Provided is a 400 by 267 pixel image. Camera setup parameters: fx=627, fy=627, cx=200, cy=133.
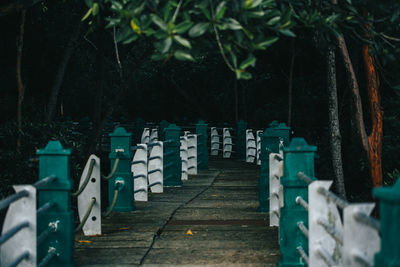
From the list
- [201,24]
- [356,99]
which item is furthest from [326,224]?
[356,99]

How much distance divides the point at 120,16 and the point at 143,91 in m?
32.4

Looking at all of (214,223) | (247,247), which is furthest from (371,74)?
(247,247)

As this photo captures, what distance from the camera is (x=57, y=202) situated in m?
6.31

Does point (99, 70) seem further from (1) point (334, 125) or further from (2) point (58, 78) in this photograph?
(1) point (334, 125)

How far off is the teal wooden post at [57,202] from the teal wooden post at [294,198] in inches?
85.9

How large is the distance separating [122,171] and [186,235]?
93.4 inches

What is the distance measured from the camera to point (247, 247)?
24.6 feet

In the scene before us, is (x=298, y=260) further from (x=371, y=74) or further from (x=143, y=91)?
(x=143, y=91)

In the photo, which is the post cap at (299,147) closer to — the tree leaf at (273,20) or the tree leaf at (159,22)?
the tree leaf at (273,20)

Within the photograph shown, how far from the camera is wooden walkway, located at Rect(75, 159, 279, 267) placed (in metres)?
6.92

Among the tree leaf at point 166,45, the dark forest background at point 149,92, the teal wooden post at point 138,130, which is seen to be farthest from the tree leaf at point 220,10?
the teal wooden post at point 138,130

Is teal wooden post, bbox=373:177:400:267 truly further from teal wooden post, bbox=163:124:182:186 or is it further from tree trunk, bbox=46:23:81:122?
tree trunk, bbox=46:23:81:122

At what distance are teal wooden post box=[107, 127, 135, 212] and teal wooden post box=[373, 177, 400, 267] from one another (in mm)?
7036

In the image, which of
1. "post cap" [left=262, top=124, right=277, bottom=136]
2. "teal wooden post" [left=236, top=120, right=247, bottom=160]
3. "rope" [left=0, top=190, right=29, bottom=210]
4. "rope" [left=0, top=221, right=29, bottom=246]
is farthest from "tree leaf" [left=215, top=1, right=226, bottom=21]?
"teal wooden post" [left=236, top=120, right=247, bottom=160]
